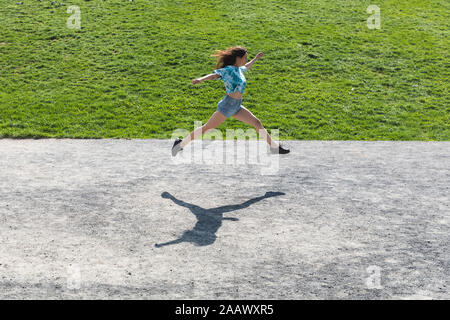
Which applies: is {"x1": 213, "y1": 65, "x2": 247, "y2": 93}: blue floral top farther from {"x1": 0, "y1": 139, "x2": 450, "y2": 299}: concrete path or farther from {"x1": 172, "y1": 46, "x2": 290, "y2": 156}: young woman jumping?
{"x1": 0, "y1": 139, "x2": 450, "y2": 299}: concrete path

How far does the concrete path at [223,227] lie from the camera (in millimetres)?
4777

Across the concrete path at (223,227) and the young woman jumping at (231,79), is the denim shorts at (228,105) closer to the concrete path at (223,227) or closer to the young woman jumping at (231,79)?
the young woman jumping at (231,79)

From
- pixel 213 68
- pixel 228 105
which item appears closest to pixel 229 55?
pixel 228 105

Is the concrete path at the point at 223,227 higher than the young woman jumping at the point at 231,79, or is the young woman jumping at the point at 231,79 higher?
the young woman jumping at the point at 231,79

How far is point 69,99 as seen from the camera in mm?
14734

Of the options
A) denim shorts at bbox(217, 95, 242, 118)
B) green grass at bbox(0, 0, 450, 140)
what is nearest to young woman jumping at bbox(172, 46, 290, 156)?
denim shorts at bbox(217, 95, 242, 118)

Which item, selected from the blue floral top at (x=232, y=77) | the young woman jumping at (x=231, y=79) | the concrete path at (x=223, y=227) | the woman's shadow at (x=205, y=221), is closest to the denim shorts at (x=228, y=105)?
the young woman jumping at (x=231, y=79)

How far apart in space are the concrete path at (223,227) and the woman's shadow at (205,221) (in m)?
0.02

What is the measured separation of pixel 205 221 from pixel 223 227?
31 cm

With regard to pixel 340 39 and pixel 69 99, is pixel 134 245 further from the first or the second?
pixel 340 39

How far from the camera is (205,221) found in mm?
6395

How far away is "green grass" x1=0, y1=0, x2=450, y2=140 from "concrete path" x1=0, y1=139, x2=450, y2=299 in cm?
362
